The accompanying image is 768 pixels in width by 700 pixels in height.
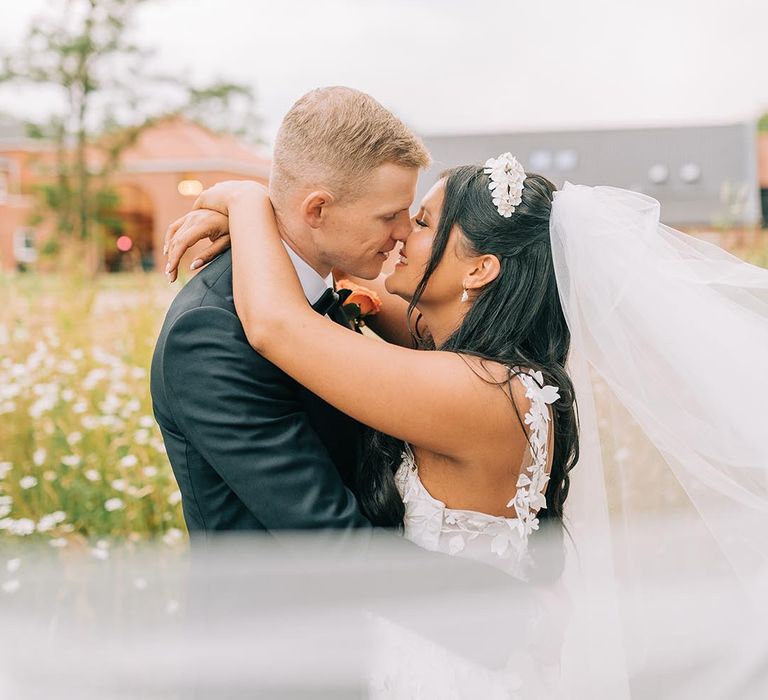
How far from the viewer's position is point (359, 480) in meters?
2.18

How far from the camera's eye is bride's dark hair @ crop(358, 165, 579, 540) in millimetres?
2076

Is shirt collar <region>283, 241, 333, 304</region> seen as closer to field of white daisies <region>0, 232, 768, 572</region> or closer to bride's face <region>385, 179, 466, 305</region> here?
bride's face <region>385, 179, 466, 305</region>

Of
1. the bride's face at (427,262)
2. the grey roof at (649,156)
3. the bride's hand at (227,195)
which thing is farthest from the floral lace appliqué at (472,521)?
the grey roof at (649,156)

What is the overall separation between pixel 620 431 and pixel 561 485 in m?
0.32

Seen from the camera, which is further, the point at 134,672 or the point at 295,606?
the point at 134,672

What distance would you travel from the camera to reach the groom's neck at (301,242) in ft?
6.84

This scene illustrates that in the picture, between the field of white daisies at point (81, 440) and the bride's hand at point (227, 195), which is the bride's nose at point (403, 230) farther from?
the field of white daisies at point (81, 440)

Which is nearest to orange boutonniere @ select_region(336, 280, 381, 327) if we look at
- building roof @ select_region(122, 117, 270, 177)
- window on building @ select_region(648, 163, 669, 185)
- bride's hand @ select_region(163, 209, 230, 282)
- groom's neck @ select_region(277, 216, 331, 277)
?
groom's neck @ select_region(277, 216, 331, 277)

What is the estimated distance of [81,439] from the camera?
4348 mm

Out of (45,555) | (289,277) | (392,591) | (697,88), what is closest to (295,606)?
(392,591)

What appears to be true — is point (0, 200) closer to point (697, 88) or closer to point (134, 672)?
point (697, 88)

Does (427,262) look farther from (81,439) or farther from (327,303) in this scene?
(81,439)

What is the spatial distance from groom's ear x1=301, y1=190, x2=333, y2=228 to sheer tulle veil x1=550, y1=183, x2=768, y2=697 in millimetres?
548

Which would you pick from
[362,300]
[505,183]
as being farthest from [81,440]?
[505,183]
